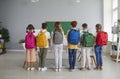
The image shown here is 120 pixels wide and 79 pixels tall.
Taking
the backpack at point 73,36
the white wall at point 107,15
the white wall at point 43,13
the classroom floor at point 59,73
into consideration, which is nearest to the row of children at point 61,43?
the backpack at point 73,36

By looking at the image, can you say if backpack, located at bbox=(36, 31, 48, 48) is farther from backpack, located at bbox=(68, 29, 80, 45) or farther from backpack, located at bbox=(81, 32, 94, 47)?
backpack, located at bbox=(81, 32, 94, 47)

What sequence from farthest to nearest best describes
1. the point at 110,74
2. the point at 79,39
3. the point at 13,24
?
the point at 13,24 → the point at 79,39 → the point at 110,74

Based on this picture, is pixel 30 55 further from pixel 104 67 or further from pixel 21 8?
pixel 21 8

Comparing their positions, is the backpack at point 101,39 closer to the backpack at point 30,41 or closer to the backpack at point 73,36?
the backpack at point 73,36

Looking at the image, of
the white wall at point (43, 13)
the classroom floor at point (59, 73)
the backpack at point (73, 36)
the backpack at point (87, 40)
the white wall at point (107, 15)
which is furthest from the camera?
the white wall at point (43, 13)

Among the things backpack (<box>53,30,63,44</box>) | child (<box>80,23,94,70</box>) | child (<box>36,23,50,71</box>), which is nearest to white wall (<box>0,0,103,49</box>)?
child (<box>80,23,94,70</box>)

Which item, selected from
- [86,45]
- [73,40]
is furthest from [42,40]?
[86,45]

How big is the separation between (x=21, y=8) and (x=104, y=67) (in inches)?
256

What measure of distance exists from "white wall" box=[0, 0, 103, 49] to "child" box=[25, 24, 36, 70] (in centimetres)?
504

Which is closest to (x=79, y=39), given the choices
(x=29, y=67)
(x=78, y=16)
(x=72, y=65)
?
(x=72, y=65)

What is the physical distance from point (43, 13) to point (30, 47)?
533cm

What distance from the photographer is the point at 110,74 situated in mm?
6504

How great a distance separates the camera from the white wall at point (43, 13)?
1203 centimetres

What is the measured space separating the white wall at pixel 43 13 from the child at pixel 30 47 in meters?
5.04
